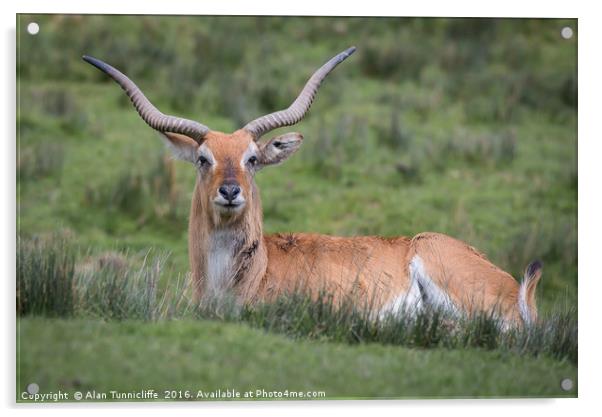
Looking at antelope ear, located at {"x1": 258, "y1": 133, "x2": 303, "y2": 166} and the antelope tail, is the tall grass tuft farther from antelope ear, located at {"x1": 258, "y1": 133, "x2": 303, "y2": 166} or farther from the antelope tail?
the antelope tail

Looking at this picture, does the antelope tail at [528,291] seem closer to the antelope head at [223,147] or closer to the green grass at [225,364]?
the green grass at [225,364]

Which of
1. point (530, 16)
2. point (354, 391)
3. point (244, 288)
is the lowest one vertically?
point (354, 391)

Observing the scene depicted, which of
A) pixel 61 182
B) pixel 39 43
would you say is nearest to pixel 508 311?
pixel 61 182

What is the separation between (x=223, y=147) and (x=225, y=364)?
5.74ft

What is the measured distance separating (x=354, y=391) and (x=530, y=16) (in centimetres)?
311

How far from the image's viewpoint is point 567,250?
10.3 meters

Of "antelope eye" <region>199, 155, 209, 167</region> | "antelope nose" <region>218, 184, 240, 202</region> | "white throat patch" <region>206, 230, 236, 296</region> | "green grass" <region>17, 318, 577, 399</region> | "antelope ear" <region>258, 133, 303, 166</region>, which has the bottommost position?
"green grass" <region>17, 318, 577, 399</region>

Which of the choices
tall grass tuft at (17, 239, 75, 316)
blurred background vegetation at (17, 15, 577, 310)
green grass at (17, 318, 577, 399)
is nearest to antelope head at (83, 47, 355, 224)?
green grass at (17, 318, 577, 399)

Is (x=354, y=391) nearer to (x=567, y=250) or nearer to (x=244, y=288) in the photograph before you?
(x=244, y=288)

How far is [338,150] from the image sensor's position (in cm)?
1280

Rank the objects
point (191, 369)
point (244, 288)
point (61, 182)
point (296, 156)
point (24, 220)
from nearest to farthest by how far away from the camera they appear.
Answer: point (191, 369)
point (244, 288)
point (24, 220)
point (61, 182)
point (296, 156)

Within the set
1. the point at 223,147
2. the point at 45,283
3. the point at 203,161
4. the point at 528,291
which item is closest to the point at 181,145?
the point at 203,161

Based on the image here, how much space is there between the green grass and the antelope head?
3.18 ft

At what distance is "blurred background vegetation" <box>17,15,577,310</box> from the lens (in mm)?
10820
